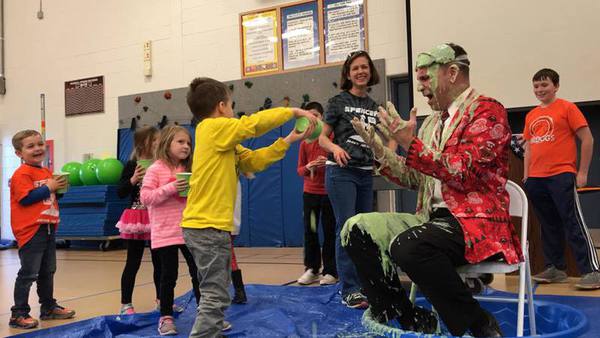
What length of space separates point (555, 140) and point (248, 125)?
99.8 inches

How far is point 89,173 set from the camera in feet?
24.0

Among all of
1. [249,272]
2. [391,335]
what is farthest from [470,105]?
[249,272]

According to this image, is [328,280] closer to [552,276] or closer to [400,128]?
[552,276]

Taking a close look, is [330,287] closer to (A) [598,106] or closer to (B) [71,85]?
(A) [598,106]

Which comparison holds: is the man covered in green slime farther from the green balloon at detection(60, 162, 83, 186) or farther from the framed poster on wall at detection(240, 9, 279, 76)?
the green balloon at detection(60, 162, 83, 186)

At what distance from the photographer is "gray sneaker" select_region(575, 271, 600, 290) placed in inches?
137

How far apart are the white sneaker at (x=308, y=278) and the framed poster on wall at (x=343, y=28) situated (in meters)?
3.27

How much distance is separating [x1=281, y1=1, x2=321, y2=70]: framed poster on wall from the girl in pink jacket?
13.4ft

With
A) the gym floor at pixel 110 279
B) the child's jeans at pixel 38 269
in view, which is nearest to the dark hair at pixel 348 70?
the gym floor at pixel 110 279

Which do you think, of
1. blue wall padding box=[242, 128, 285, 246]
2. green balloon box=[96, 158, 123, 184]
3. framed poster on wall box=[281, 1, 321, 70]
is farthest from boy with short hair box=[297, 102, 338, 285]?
green balloon box=[96, 158, 123, 184]

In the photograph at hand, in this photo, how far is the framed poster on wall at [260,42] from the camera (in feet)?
23.3

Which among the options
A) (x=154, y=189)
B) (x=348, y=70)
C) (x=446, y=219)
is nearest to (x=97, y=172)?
(x=154, y=189)

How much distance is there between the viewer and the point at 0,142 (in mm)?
9336

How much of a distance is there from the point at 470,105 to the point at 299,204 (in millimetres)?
4728
